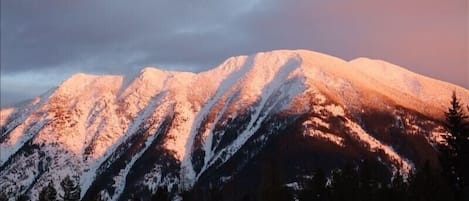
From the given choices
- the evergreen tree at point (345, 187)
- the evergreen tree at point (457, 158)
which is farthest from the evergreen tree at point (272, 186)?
the evergreen tree at point (457, 158)

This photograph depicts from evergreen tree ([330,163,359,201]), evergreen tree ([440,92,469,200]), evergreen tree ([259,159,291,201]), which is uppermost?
evergreen tree ([330,163,359,201])

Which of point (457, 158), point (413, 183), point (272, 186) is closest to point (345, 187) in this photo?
point (413, 183)

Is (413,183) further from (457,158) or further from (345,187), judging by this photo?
(457,158)

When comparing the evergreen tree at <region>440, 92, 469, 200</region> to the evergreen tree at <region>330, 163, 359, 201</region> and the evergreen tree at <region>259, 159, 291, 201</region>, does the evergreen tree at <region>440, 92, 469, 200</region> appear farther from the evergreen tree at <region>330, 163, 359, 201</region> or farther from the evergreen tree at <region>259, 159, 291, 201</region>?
the evergreen tree at <region>330, 163, 359, 201</region>

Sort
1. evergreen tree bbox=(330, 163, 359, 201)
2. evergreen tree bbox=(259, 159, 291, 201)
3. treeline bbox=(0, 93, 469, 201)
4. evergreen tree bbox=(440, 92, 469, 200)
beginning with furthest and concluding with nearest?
evergreen tree bbox=(330, 163, 359, 201)
evergreen tree bbox=(259, 159, 291, 201)
treeline bbox=(0, 93, 469, 201)
evergreen tree bbox=(440, 92, 469, 200)

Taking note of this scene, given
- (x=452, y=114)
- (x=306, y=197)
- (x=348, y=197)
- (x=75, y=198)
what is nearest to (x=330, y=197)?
(x=348, y=197)

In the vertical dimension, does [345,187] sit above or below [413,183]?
below

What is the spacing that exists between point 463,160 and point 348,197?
70252 millimetres

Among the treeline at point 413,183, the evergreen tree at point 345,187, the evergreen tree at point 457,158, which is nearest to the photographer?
the evergreen tree at point 457,158

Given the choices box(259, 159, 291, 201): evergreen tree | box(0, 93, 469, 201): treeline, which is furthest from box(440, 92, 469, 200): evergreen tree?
box(259, 159, 291, 201): evergreen tree

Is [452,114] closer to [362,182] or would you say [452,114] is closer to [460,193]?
[460,193]

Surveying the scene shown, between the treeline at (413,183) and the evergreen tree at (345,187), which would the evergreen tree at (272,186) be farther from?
the evergreen tree at (345,187)

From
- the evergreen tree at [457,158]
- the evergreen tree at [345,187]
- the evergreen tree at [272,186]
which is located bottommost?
the evergreen tree at [457,158]

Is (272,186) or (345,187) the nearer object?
(272,186)
